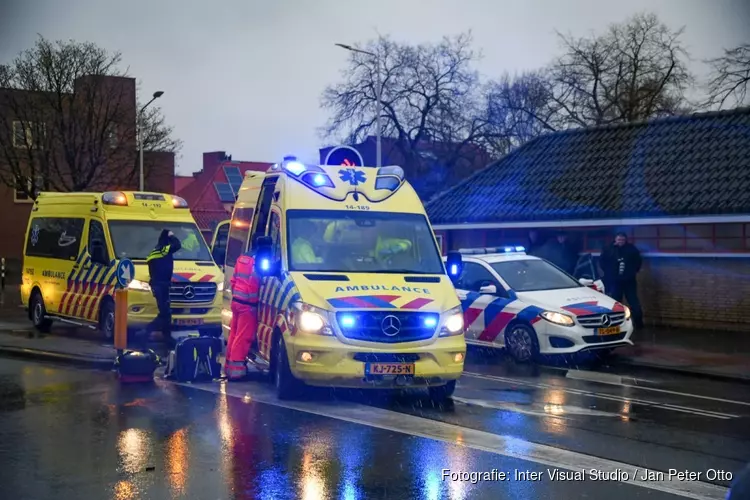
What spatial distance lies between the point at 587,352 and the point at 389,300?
16.8 feet

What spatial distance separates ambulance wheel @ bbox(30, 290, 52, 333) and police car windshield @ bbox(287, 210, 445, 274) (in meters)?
9.22

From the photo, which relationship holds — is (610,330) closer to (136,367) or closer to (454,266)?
(454,266)

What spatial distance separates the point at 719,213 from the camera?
58.0ft

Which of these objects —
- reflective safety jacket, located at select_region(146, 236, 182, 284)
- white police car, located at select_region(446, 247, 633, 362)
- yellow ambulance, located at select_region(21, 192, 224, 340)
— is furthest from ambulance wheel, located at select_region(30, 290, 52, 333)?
white police car, located at select_region(446, 247, 633, 362)

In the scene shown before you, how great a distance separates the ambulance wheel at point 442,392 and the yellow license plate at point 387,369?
797 mm

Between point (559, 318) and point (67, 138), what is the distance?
81.8 feet

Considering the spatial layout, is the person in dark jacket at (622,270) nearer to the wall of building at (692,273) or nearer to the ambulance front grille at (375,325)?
the wall of building at (692,273)

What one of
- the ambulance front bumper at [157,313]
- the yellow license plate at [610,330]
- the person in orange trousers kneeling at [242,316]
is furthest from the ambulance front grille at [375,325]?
the ambulance front bumper at [157,313]

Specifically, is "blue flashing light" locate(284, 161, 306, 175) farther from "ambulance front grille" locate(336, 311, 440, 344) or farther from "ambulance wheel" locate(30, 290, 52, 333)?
"ambulance wheel" locate(30, 290, 52, 333)

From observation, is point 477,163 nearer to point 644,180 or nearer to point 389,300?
point 644,180

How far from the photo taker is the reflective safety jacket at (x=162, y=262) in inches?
570

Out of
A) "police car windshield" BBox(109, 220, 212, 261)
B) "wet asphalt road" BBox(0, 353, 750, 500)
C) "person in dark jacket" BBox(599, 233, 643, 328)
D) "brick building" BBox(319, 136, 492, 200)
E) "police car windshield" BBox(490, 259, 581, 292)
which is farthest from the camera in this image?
"brick building" BBox(319, 136, 492, 200)

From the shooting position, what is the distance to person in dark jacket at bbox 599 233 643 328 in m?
17.5

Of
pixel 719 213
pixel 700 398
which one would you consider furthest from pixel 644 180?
pixel 700 398
